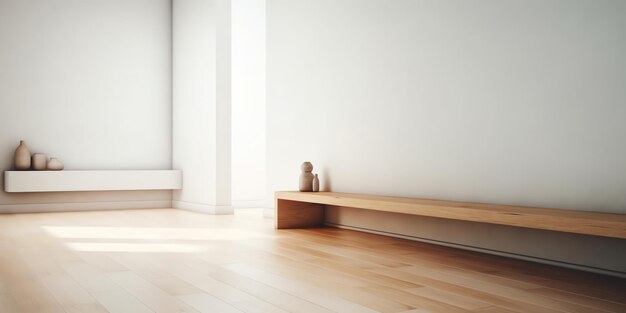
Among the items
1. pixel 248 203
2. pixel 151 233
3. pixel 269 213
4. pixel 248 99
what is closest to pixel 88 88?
pixel 248 99

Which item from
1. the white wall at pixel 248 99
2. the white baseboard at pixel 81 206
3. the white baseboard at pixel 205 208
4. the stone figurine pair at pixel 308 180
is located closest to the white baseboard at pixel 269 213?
the white baseboard at pixel 205 208

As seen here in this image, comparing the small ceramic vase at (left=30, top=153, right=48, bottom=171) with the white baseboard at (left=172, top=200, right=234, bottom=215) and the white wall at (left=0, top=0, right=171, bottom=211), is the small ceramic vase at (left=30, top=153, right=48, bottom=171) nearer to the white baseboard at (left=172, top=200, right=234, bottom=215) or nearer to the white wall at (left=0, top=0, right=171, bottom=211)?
the white wall at (left=0, top=0, right=171, bottom=211)

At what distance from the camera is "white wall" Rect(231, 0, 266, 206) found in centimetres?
654

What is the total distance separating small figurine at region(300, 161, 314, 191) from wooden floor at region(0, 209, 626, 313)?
40 centimetres

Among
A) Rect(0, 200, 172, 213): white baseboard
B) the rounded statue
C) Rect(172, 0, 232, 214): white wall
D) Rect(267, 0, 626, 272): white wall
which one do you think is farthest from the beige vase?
the rounded statue

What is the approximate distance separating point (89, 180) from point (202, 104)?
1.34 meters

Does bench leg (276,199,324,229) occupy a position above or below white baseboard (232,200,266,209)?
above

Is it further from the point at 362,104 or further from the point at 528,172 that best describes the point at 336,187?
the point at 528,172

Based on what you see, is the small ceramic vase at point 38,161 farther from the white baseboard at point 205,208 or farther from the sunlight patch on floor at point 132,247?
the sunlight patch on floor at point 132,247

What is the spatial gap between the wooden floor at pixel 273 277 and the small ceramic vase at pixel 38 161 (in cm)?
A: 184

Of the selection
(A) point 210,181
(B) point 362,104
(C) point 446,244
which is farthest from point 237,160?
(C) point 446,244

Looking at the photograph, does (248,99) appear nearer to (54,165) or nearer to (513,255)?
(54,165)

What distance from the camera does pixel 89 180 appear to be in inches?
224

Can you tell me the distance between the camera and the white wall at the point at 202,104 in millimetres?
5387
